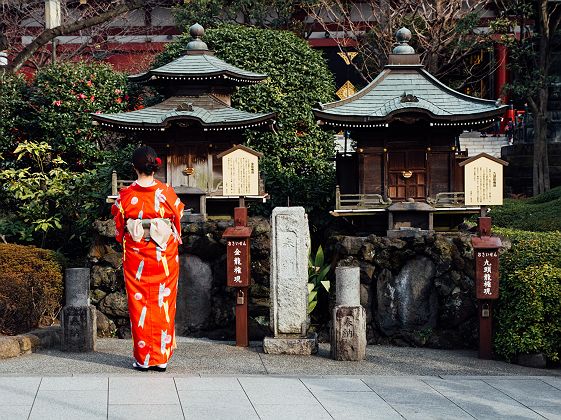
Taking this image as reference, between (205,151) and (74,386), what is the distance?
7.56 m

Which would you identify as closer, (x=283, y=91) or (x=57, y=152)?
(x=57, y=152)

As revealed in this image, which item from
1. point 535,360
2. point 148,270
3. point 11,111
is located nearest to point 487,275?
point 535,360

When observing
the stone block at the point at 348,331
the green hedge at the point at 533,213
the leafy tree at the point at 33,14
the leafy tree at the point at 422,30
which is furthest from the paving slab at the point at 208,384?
the leafy tree at the point at 33,14

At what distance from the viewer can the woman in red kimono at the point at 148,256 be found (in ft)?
31.3

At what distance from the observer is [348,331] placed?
10570 mm

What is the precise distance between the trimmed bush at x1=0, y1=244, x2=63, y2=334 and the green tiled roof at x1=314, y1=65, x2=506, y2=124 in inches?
181

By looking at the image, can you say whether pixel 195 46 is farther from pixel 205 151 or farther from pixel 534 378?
pixel 534 378

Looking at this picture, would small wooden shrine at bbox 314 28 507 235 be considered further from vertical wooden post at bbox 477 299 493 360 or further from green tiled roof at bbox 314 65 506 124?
vertical wooden post at bbox 477 299 493 360

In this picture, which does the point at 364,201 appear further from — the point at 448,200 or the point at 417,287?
the point at 417,287

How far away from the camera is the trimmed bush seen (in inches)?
461

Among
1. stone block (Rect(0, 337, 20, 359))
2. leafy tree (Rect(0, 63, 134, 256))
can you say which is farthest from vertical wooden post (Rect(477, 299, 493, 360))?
leafy tree (Rect(0, 63, 134, 256))

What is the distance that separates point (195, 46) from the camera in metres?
16.2

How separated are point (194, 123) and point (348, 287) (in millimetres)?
5382

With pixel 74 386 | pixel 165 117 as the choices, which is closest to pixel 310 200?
pixel 165 117
